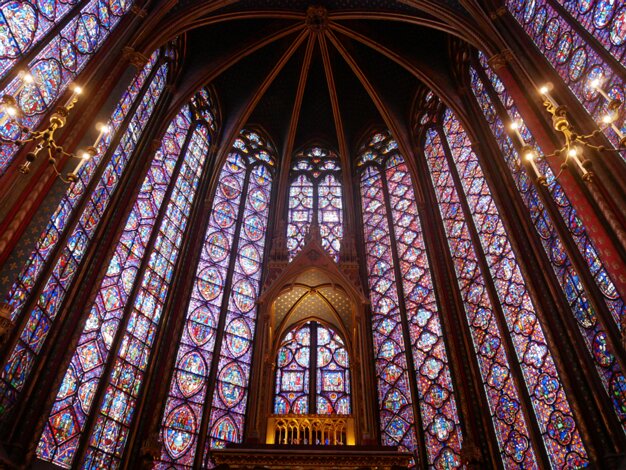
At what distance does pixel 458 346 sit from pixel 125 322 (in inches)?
248

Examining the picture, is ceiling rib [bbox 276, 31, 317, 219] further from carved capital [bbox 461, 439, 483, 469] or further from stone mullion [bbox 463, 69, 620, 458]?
carved capital [bbox 461, 439, 483, 469]

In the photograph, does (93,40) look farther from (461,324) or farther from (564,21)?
(461,324)

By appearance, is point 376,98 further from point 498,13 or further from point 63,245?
point 63,245

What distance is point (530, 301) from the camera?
9227mm

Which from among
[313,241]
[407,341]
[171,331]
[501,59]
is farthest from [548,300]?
[171,331]

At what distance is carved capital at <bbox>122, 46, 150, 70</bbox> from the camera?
9469mm

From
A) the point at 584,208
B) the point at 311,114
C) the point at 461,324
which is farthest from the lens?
the point at 311,114

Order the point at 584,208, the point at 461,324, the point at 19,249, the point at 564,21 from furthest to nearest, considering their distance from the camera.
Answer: the point at 461,324 → the point at 564,21 → the point at 584,208 → the point at 19,249

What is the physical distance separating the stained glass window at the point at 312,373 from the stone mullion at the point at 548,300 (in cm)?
422

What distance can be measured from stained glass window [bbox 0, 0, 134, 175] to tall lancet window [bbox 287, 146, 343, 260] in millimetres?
6678

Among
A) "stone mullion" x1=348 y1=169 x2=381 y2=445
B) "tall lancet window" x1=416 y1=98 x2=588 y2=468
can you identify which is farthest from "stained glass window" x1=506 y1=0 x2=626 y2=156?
"stone mullion" x1=348 y1=169 x2=381 y2=445

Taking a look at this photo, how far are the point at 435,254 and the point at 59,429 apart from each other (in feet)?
26.3

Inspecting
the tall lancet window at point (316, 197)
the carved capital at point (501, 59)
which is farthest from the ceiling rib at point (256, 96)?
the carved capital at point (501, 59)

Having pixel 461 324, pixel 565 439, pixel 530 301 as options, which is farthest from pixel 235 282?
pixel 565 439
